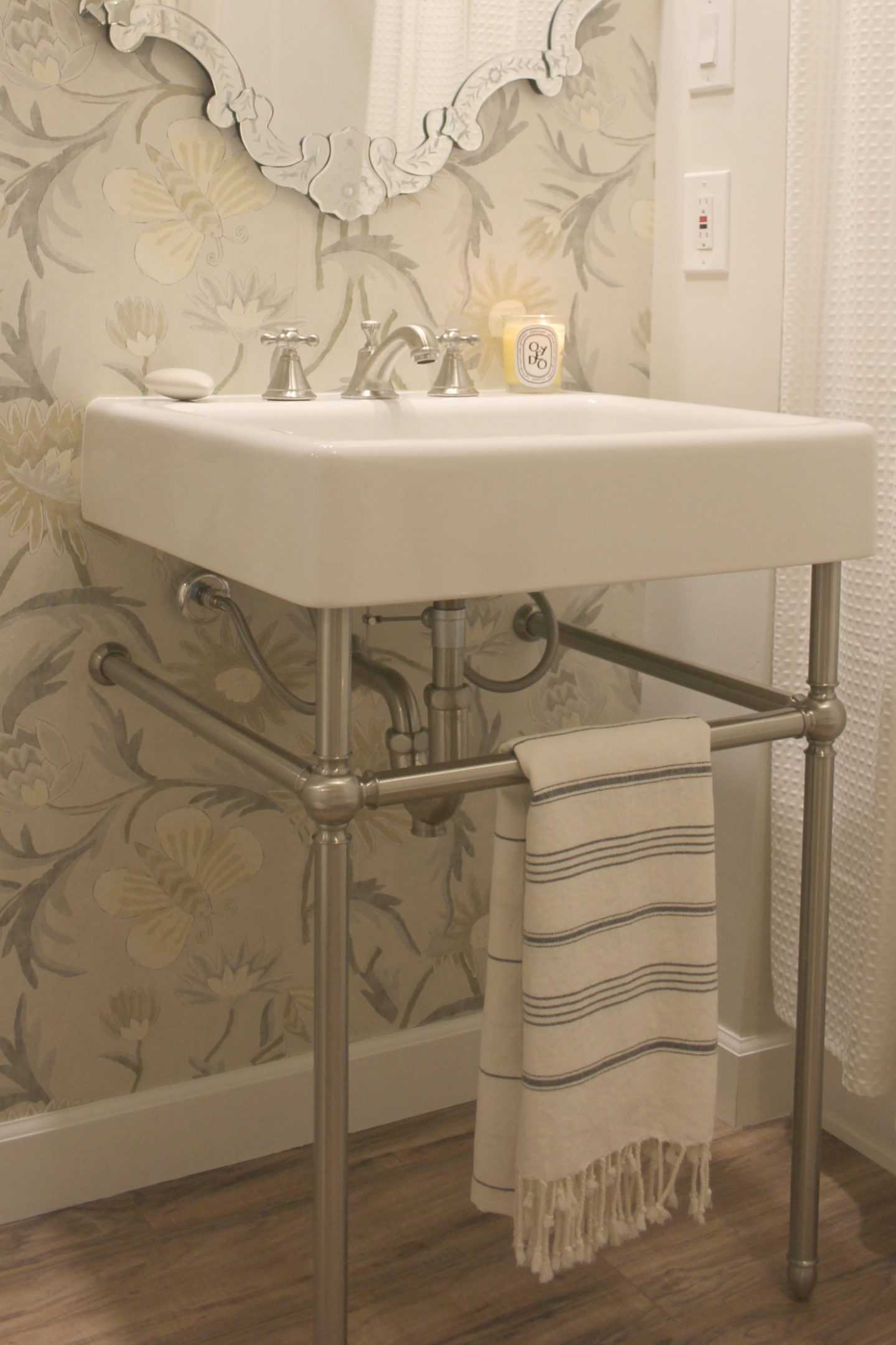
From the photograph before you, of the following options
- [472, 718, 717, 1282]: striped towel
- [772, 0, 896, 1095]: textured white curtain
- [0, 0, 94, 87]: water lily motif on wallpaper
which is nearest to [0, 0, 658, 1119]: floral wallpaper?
[0, 0, 94, 87]: water lily motif on wallpaper

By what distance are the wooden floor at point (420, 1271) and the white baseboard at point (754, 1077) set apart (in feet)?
0.28

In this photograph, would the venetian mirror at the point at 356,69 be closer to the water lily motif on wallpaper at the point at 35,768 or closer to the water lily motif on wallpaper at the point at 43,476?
the water lily motif on wallpaper at the point at 43,476

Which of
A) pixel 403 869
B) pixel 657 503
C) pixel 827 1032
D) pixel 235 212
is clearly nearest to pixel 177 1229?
pixel 403 869

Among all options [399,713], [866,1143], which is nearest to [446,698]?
[399,713]

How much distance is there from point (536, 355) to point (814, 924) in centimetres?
71

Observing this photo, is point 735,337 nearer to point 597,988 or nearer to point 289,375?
point 289,375

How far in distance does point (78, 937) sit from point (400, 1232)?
0.47 meters

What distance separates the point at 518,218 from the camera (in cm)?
163

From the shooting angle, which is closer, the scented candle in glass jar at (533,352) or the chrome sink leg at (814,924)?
the chrome sink leg at (814,924)

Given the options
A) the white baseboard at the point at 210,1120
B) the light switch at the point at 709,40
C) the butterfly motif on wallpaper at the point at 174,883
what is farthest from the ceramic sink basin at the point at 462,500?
the white baseboard at the point at 210,1120

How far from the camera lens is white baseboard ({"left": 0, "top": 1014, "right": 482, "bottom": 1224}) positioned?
1500mm

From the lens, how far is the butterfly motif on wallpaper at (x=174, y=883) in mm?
1520

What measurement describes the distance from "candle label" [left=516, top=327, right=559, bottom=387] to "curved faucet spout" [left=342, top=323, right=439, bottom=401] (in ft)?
0.45

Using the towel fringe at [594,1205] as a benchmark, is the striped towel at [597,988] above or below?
above
